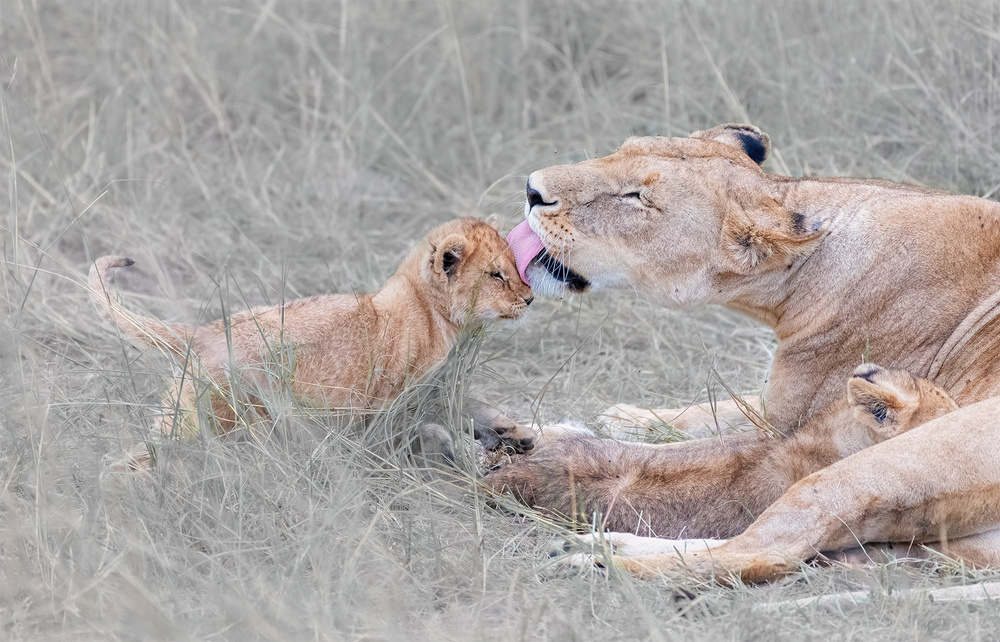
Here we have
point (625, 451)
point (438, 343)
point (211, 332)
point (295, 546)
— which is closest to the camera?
point (295, 546)

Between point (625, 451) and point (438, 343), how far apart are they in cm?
83

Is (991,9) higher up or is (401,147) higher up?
(991,9)

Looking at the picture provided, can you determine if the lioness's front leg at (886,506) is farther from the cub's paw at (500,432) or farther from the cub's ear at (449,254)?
the cub's ear at (449,254)

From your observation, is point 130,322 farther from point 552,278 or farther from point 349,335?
point 552,278

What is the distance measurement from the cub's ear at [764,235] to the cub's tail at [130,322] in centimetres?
176

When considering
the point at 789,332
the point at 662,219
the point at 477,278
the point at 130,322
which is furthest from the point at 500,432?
the point at 130,322

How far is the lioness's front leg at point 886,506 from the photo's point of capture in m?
2.93

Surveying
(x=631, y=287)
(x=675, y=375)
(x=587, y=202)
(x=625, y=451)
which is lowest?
(x=675, y=375)

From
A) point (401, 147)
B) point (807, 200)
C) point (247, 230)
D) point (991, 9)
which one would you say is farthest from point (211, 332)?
point (991, 9)

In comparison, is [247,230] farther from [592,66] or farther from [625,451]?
[625,451]

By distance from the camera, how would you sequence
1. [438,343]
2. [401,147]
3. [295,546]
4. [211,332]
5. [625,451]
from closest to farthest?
1. [295,546]
2. [625,451]
3. [211,332]
4. [438,343]
5. [401,147]

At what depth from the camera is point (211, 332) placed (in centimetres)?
370

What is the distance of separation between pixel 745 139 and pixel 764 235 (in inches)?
22.5

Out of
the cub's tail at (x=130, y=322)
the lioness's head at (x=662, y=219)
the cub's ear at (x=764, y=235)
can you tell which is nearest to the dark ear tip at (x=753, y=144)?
the lioness's head at (x=662, y=219)
